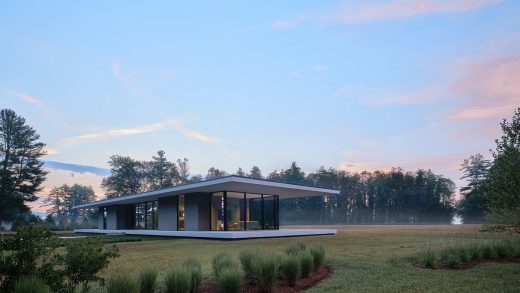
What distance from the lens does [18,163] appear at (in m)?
46.8

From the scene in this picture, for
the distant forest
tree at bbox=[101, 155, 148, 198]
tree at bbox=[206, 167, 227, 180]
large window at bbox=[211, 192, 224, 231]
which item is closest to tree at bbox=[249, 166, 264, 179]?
tree at bbox=[206, 167, 227, 180]

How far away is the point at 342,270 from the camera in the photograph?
912 centimetres

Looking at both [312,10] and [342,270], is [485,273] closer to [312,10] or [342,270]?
[342,270]

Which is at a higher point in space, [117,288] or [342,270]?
[117,288]

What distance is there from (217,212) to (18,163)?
1313 inches

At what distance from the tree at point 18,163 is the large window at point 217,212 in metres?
30.1

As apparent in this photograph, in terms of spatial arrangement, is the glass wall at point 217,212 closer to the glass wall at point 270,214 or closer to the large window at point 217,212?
the large window at point 217,212

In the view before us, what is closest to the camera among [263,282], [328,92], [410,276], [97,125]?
[263,282]

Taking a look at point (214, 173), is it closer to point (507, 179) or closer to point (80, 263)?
point (507, 179)

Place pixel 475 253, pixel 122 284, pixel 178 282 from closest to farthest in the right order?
pixel 122 284 < pixel 178 282 < pixel 475 253

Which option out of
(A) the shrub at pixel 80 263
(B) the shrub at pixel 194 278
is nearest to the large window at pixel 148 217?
(B) the shrub at pixel 194 278

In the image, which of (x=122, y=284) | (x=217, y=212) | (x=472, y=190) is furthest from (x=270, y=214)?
(x=472, y=190)

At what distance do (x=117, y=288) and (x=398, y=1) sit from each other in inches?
579

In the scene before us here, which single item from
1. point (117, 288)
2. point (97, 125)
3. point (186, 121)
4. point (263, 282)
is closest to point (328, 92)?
point (186, 121)
